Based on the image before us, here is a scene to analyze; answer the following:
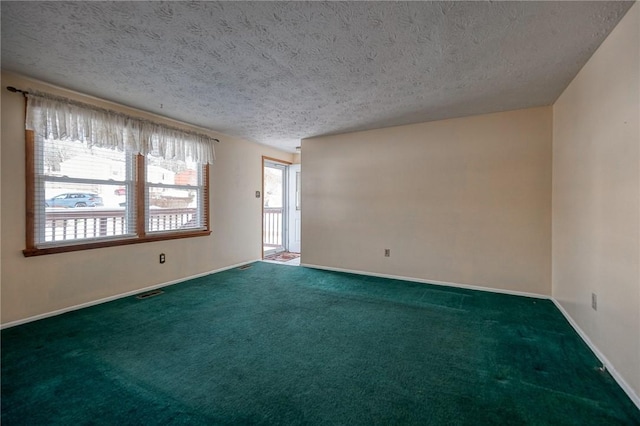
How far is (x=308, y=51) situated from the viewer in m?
2.23

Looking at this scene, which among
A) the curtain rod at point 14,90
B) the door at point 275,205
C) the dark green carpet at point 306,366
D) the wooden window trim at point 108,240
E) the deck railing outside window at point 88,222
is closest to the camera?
the dark green carpet at point 306,366

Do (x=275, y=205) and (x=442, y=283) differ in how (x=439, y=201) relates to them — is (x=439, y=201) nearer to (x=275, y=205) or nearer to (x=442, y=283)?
(x=442, y=283)

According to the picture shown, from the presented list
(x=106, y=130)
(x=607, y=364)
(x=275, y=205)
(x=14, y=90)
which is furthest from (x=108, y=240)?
(x=607, y=364)

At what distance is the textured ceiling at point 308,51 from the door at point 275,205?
296 cm

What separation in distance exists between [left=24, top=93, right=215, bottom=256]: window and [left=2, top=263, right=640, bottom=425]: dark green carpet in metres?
0.87

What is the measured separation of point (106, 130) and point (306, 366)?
3.33 meters

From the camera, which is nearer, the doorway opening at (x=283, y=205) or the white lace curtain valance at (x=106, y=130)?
the white lace curtain valance at (x=106, y=130)

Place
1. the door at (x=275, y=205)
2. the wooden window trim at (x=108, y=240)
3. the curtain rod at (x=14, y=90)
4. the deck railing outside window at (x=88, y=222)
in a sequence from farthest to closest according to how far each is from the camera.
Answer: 1. the door at (x=275, y=205)
2. the deck railing outside window at (x=88, y=222)
3. the wooden window trim at (x=108, y=240)
4. the curtain rod at (x=14, y=90)

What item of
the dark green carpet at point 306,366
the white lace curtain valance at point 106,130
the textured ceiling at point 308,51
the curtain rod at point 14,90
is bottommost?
the dark green carpet at point 306,366

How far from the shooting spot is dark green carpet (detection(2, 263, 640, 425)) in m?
1.60

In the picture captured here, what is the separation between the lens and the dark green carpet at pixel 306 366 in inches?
62.9

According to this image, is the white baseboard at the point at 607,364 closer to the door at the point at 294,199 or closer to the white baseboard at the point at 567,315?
the white baseboard at the point at 567,315

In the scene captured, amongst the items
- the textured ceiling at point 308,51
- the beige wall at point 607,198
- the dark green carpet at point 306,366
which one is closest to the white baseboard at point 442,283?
the dark green carpet at point 306,366

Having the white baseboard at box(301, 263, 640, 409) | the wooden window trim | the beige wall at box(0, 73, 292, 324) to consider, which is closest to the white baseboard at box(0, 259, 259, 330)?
the beige wall at box(0, 73, 292, 324)
